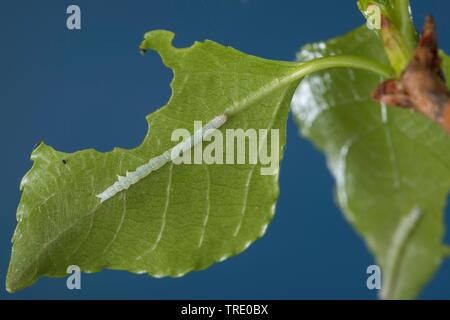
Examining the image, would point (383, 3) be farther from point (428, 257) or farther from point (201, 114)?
point (428, 257)

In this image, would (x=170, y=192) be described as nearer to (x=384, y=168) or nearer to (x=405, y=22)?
(x=405, y=22)

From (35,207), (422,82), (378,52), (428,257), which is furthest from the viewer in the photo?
(428,257)

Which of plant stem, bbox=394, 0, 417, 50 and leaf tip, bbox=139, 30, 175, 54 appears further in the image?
leaf tip, bbox=139, 30, 175, 54

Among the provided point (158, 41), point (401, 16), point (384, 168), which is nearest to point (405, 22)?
point (401, 16)

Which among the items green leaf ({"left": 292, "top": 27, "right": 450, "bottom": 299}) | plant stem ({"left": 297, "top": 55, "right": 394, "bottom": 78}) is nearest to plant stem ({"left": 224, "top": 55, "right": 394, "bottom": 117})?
plant stem ({"left": 297, "top": 55, "right": 394, "bottom": 78})

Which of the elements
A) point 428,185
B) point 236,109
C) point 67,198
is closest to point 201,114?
point 236,109

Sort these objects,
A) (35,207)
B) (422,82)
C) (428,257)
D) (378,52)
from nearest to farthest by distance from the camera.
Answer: (422,82), (35,207), (378,52), (428,257)

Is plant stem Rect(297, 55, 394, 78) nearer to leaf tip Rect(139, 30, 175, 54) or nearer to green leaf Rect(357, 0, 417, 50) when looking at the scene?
green leaf Rect(357, 0, 417, 50)
